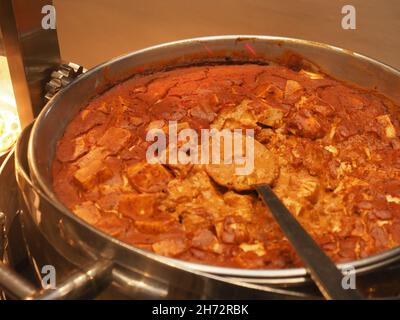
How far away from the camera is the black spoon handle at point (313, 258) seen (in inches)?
27.0

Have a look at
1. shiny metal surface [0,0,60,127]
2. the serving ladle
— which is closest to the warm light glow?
shiny metal surface [0,0,60,127]

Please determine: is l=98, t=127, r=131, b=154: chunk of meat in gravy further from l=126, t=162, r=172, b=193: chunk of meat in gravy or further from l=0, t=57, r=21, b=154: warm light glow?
l=0, t=57, r=21, b=154: warm light glow

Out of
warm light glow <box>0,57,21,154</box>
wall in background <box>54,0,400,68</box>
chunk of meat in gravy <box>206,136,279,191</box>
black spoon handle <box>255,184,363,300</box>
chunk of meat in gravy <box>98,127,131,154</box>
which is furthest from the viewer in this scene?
wall in background <box>54,0,400,68</box>

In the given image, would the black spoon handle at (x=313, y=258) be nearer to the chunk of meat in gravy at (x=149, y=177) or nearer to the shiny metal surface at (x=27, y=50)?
the chunk of meat in gravy at (x=149, y=177)

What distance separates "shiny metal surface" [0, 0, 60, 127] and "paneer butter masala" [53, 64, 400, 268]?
7.5 inches

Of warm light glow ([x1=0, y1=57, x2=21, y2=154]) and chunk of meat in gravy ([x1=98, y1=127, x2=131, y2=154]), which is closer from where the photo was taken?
chunk of meat in gravy ([x1=98, y1=127, x2=131, y2=154])

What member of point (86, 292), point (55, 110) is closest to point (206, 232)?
point (86, 292)

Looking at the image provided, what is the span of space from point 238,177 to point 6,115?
1.01 meters

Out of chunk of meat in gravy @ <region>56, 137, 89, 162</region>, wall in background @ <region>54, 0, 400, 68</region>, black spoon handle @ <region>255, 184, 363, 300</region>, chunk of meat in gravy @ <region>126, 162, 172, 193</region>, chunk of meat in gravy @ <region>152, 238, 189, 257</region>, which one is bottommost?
chunk of meat in gravy @ <region>152, 238, 189, 257</region>

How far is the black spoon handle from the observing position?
686mm

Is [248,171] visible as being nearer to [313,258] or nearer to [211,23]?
[313,258]

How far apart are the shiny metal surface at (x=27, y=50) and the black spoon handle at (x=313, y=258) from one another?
0.73 meters

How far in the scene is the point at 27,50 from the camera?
1.20 m

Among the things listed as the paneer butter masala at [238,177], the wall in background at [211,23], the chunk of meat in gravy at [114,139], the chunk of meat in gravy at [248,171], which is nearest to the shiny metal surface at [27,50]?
the paneer butter masala at [238,177]
